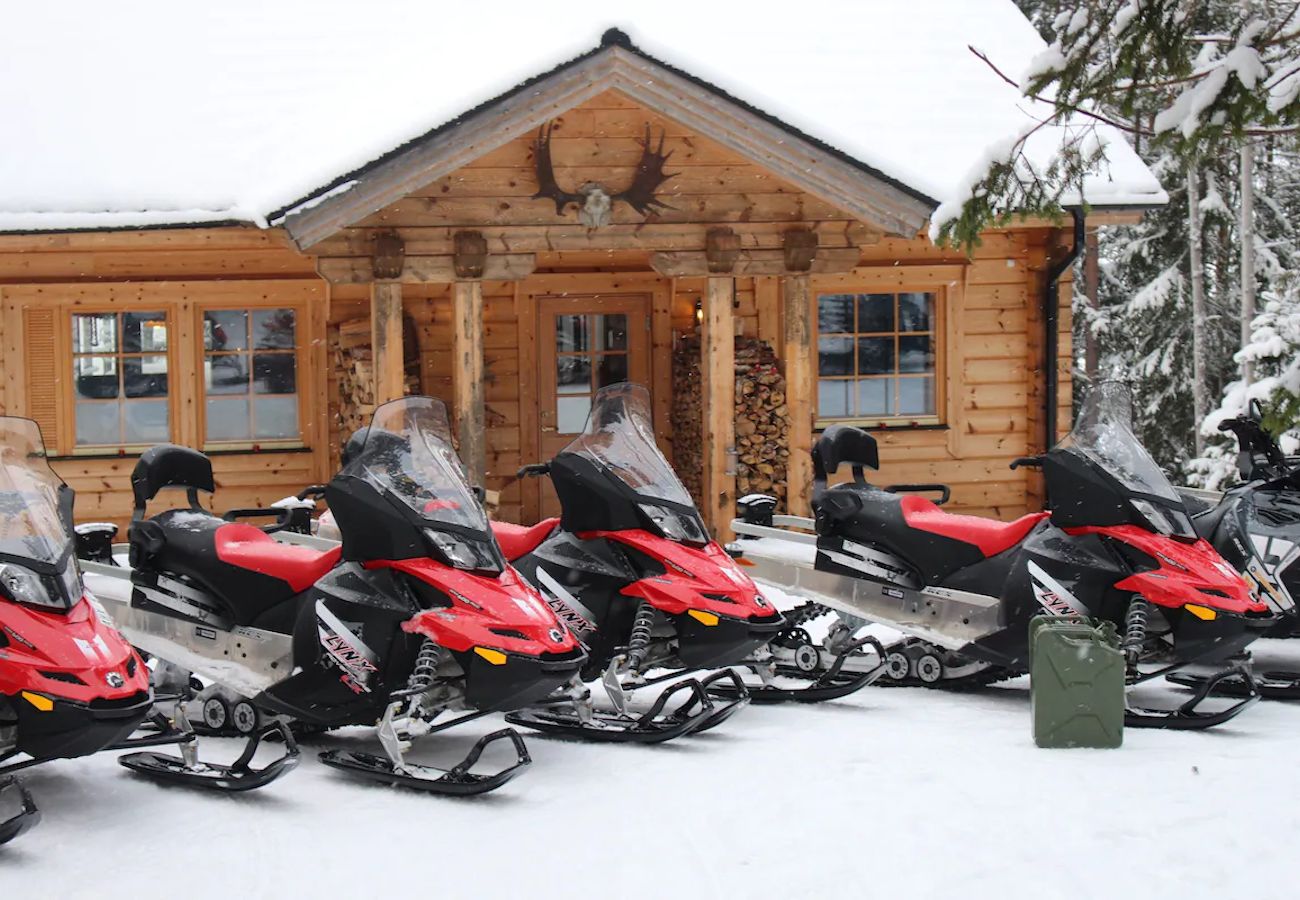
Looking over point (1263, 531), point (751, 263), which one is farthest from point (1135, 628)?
point (751, 263)

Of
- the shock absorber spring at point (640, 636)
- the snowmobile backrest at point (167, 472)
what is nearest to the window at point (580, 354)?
the snowmobile backrest at point (167, 472)

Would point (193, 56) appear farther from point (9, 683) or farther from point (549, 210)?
point (9, 683)

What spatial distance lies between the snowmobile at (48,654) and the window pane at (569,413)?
794 centimetres

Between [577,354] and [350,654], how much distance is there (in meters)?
7.66

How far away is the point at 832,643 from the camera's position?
771 cm

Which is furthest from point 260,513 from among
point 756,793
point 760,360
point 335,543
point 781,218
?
point 760,360

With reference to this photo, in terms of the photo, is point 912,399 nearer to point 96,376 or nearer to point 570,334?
point 570,334

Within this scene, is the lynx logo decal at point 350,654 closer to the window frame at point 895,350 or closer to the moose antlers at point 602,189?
the moose antlers at point 602,189

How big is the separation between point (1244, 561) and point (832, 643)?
1.94 metres

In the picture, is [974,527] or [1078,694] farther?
[974,527]

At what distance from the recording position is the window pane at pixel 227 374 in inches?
497

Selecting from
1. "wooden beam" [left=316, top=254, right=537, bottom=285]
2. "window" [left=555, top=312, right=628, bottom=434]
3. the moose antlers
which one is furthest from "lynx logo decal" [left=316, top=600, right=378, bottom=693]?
"window" [left=555, top=312, right=628, bottom=434]

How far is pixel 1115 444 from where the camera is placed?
6930mm

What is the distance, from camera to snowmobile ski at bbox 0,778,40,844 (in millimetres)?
4719
